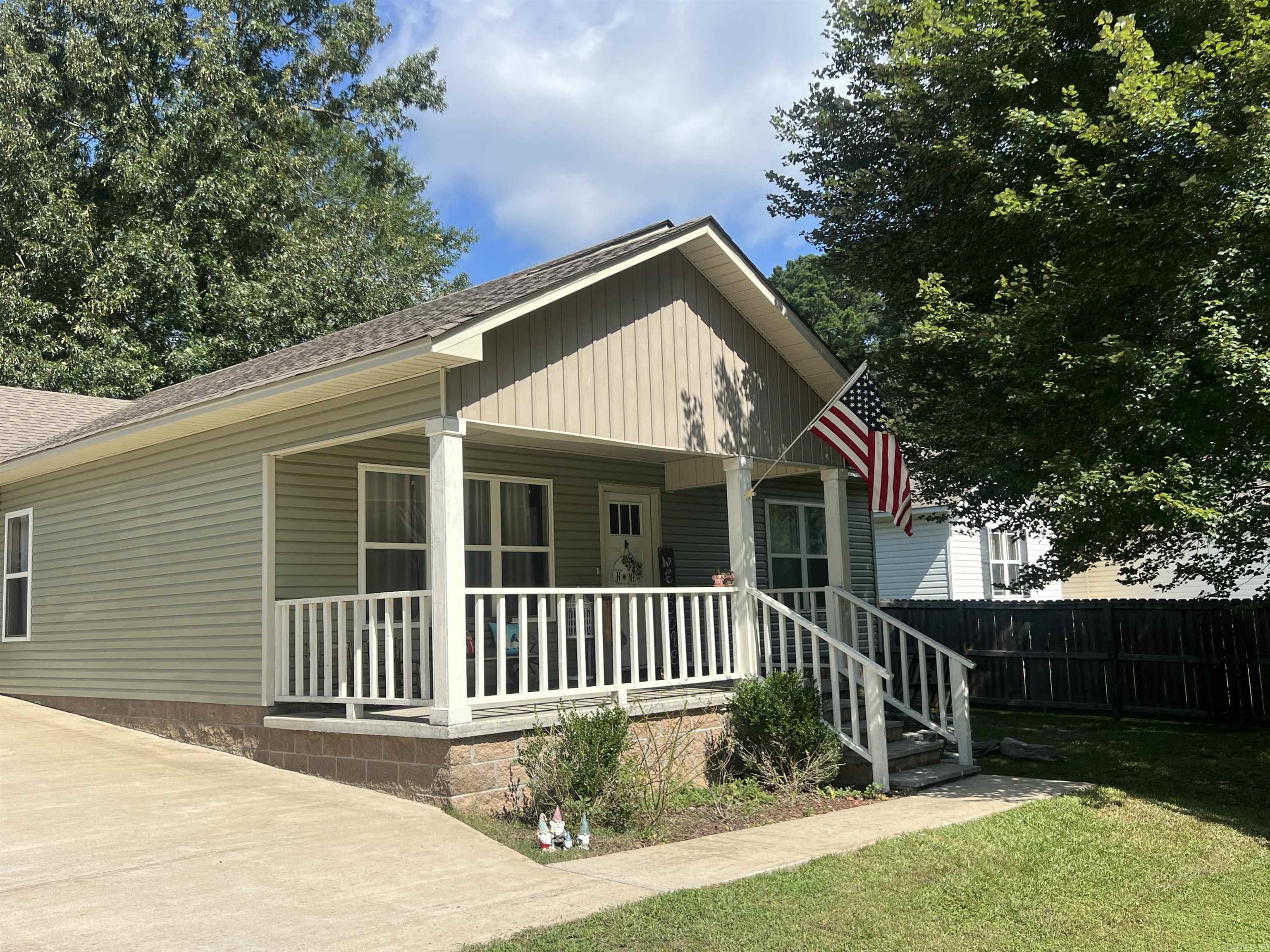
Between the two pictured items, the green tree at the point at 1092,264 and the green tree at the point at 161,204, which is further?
the green tree at the point at 161,204

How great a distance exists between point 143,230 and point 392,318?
17090mm

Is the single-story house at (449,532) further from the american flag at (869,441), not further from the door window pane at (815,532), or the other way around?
the door window pane at (815,532)

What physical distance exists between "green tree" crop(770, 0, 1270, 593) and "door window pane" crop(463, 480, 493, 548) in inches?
183

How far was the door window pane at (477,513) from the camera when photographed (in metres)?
11.8

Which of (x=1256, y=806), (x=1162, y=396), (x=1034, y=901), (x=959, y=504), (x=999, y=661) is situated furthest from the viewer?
(x=999, y=661)

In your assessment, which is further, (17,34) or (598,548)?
(17,34)

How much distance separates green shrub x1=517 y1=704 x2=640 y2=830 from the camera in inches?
311

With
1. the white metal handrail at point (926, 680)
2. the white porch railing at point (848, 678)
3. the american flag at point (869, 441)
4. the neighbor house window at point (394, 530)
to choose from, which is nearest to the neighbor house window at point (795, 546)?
the white metal handrail at point (926, 680)

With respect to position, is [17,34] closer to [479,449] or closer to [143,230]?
[143,230]

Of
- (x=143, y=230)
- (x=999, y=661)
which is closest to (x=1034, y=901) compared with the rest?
(x=999, y=661)

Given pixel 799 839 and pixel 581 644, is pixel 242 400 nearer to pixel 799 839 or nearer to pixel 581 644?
pixel 581 644

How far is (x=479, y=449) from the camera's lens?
11852mm

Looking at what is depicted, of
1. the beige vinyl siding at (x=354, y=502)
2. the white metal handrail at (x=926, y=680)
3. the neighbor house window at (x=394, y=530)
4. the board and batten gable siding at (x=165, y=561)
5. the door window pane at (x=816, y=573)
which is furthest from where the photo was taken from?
the door window pane at (x=816, y=573)

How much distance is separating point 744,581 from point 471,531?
3081 millimetres
